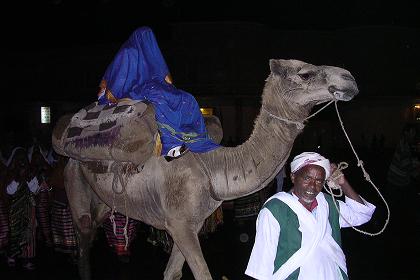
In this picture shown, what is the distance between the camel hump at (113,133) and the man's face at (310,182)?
1381mm

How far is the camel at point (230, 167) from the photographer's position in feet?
11.2

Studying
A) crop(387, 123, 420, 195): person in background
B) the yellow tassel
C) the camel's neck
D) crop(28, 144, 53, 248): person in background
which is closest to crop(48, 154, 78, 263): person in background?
crop(28, 144, 53, 248): person in background

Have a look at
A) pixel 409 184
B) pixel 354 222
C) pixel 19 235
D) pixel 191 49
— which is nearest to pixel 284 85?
pixel 354 222

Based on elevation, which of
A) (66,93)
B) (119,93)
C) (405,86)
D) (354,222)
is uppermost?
(119,93)

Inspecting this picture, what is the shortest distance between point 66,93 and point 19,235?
23631 mm

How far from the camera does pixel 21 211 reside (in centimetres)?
698

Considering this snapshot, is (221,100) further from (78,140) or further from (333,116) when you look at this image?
(78,140)

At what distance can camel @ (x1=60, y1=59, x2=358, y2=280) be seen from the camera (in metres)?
3.41

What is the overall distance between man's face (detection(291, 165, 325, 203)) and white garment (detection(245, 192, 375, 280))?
0.21 feet

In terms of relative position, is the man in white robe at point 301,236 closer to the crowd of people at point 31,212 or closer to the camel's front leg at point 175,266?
the camel's front leg at point 175,266

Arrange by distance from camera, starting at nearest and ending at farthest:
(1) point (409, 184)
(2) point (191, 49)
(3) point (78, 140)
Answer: (3) point (78, 140)
(1) point (409, 184)
(2) point (191, 49)

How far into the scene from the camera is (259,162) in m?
3.62

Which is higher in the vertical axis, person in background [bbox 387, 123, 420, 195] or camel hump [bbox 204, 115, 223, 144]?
camel hump [bbox 204, 115, 223, 144]

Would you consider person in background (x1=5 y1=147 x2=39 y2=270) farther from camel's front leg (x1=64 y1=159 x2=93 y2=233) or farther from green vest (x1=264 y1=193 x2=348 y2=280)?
green vest (x1=264 y1=193 x2=348 y2=280)
